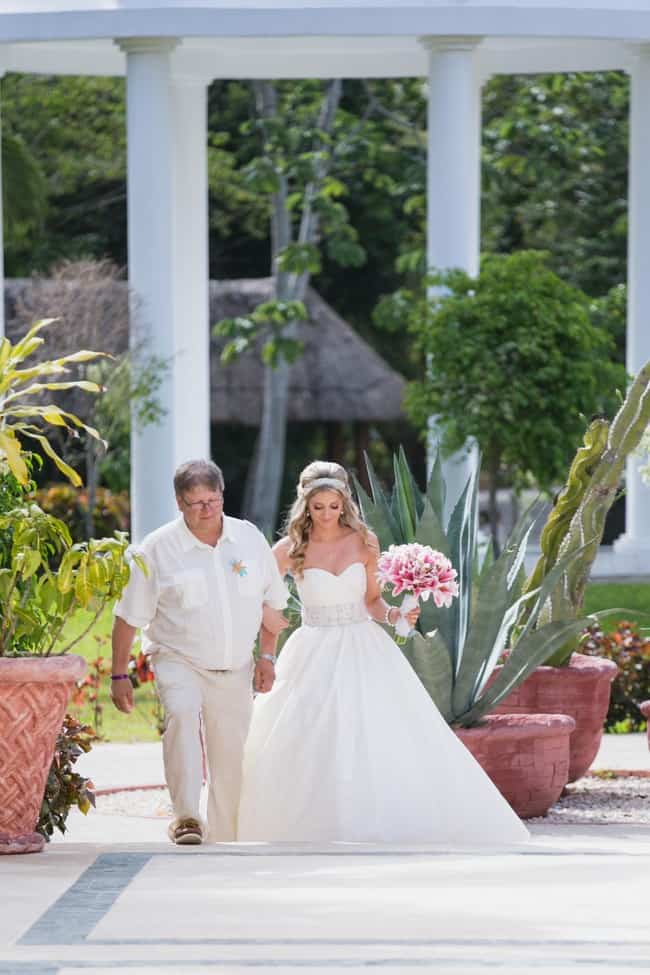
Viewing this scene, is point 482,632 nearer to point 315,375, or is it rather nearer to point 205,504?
point 205,504

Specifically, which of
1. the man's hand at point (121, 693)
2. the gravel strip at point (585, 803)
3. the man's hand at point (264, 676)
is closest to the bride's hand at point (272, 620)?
the man's hand at point (264, 676)

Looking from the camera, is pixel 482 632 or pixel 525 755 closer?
pixel 525 755

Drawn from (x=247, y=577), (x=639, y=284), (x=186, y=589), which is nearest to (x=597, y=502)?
(x=247, y=577)

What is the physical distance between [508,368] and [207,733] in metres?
11.4

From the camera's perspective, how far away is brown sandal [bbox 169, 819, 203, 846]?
8602 millimetres

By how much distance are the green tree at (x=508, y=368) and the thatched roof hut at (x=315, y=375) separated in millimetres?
12059

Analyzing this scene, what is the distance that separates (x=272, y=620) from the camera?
30.5 feet

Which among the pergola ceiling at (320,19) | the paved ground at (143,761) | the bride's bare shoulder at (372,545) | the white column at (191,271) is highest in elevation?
the pergola ceiling at (320,19)

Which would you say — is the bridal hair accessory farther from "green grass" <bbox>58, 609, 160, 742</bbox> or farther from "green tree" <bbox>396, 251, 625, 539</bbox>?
"green tree" <bbox>396, 251, 625, 539</bbox>

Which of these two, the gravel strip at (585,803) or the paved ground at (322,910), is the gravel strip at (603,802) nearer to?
the gravel strip at (585,803)

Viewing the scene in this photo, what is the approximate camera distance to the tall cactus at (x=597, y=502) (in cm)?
1123

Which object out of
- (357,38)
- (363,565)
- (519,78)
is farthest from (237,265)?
(363,565)

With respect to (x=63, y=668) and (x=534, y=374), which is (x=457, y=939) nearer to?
(x=63, y=668)

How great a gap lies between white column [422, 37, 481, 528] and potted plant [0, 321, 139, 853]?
11.9m
